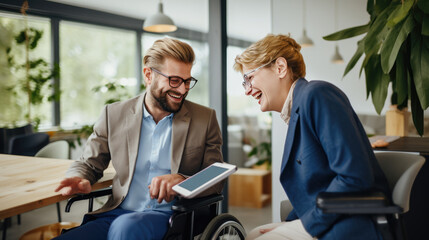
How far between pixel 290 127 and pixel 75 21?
18.7 feet

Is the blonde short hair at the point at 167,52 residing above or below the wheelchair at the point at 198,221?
above

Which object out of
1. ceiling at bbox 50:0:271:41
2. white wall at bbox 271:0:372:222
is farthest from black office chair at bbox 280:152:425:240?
ceiling at bbox 50:0:271:41

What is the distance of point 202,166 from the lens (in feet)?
6.12

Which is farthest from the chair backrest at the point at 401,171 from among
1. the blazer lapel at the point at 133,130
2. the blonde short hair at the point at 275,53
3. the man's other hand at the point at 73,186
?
the man's other hand at the point at 73,186

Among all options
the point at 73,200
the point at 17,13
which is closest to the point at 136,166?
the point at 73,200

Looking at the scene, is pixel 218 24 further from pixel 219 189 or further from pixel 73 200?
pixel 73 200

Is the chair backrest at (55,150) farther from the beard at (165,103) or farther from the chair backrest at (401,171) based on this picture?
the chair backrest at (401,171)

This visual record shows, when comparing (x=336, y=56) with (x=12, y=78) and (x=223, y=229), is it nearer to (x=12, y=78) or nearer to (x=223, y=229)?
(x=223, y=229)

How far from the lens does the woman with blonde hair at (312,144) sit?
1.28 meters

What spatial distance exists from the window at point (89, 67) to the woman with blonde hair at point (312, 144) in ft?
14.5

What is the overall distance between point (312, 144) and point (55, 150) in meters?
2.27

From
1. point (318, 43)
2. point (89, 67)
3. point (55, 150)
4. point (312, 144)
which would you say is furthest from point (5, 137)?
point (312, 144)

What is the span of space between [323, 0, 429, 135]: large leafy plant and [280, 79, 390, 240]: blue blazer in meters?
0.94

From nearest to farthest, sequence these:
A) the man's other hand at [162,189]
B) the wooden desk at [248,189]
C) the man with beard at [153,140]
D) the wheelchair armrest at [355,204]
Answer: the wheelchair armrest at [355,204], the man's other hand at [162,189], the man with beard at [153,140], the wooden desk at [248,189]
